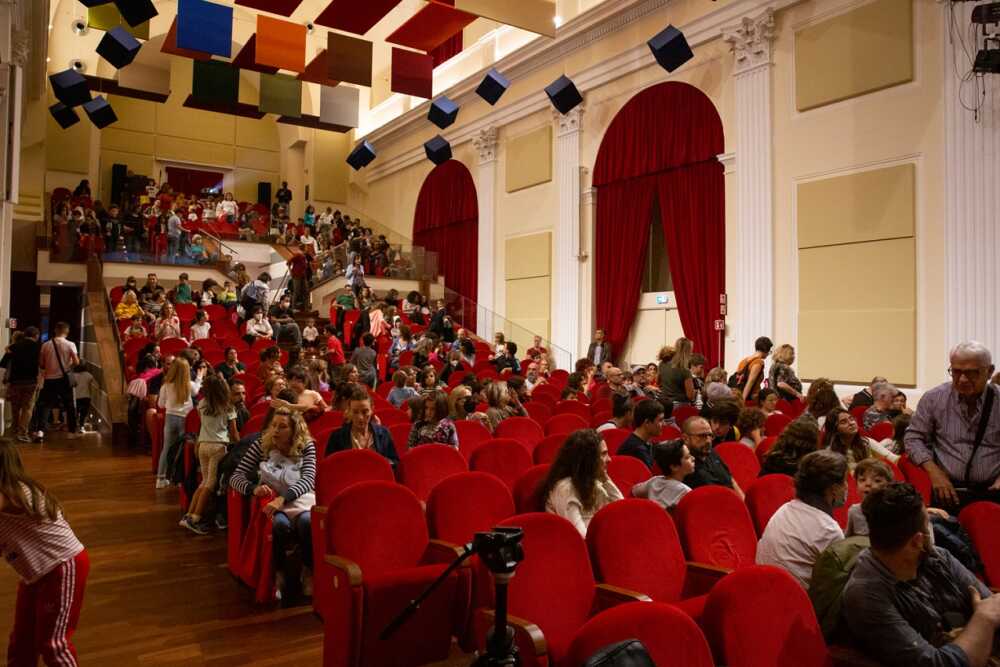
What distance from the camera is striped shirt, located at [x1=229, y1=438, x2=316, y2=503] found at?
4.03 m

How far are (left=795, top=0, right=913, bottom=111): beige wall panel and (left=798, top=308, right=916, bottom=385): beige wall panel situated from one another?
290cm

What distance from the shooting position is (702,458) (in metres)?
4.00

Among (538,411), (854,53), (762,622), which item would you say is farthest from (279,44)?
(762,622)

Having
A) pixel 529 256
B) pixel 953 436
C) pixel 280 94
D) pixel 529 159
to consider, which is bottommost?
pixel 953 436

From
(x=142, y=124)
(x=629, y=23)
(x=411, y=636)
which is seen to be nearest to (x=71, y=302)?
(x=142, y=124)

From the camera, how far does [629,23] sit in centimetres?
1304

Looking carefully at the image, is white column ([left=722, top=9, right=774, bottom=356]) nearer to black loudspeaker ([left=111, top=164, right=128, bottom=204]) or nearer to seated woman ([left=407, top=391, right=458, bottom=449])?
seated woman ([left=407, top=391, right=458, bottom=449])

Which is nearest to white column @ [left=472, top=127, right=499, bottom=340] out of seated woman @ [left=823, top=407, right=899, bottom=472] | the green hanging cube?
the green hanging cube

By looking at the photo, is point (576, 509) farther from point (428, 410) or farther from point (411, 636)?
point (428, 410)

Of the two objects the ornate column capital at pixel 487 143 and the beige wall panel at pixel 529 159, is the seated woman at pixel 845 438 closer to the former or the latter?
the beige wall panel at pixel 529 159

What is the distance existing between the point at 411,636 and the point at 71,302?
15998mm

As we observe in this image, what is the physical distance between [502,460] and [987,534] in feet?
8.40

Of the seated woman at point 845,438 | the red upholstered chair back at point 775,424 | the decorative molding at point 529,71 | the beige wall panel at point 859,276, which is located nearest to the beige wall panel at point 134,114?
the decorative molding at point 529,71

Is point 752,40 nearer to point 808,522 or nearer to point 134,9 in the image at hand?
point 134,9
